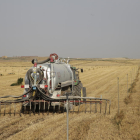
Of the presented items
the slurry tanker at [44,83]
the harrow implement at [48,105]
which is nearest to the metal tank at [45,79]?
the slurry tanker at [44,83]

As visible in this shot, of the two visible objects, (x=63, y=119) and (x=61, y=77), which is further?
(x=61, y=77)

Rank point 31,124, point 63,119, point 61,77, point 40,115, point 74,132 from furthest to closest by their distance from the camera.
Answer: point 61,77 < point 40,115 < point 63,119 < point 31,124 < point 74,132

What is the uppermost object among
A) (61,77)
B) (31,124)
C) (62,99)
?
(61,77)

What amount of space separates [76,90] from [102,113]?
10.7 ft

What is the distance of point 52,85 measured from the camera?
1129 centimetres

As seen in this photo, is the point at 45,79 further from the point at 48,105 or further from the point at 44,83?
the point at 48,105

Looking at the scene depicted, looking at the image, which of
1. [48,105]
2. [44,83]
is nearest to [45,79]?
[44,83]

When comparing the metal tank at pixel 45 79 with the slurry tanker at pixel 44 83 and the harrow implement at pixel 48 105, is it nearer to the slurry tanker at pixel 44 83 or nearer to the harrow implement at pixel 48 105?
the slurry tanker at pixel 44 83

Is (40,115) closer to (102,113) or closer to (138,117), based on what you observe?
(102,113)

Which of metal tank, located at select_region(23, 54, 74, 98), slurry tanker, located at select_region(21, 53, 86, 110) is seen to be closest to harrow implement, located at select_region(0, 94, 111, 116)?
slurry tanker, located at select_region(21, 53, 86, 110)

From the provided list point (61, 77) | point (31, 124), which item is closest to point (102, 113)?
point (61, 77)

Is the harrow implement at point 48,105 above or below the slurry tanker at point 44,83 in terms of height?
below

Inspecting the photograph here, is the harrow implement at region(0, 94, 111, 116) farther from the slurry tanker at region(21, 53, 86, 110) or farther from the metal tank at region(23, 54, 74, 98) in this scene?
the metal tank at region(23, 54, 74, 98)

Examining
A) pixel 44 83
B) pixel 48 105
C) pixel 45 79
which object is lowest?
pixel 48 105
